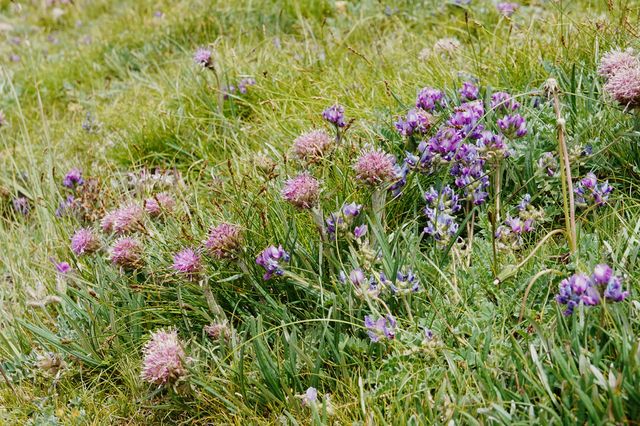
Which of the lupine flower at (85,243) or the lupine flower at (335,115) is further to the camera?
the lupine flower at (85,243)

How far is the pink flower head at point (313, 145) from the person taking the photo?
2.47 metres

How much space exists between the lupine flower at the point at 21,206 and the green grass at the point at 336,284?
0.22 ft

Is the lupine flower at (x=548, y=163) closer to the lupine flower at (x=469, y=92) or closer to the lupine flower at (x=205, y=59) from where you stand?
the lupine flower at (x=469, y=92)

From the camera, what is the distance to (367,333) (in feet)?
6.80

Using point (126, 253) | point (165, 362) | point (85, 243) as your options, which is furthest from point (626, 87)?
point (85, 243)

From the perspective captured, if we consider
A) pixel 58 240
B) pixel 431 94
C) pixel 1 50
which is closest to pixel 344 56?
pixel 431 94

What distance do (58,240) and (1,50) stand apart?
472cm

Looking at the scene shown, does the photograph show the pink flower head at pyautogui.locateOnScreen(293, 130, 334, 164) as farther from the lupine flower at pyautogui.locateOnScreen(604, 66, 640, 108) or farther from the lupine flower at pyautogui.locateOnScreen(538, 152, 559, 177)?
the lupine flower at pyautogui.locateOnScreen(604, 66, 640, 108)

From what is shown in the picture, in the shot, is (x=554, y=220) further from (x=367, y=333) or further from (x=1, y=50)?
(x=1, y=50)

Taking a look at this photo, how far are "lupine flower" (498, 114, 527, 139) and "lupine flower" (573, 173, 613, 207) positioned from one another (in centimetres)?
28

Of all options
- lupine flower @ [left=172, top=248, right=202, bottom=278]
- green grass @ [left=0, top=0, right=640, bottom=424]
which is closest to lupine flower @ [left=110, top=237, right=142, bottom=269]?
green grass @ [left=0, top=0, right=640, bottom=424]

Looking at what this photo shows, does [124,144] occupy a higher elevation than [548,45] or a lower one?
lower

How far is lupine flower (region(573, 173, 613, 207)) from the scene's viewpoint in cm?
233

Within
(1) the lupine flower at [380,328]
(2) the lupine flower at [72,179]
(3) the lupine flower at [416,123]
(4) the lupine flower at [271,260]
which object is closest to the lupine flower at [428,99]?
(3) the lupine flower at [416,123]
